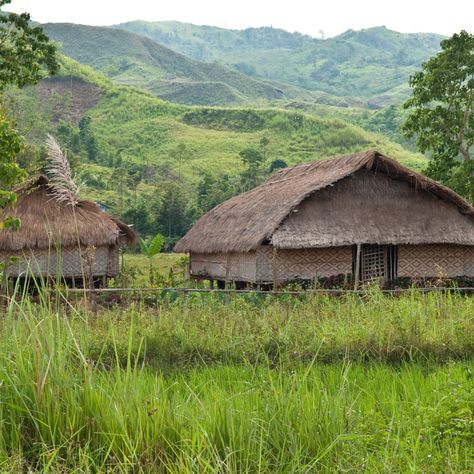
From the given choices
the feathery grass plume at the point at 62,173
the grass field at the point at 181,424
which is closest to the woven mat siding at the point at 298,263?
the grass field at the point at 181,424

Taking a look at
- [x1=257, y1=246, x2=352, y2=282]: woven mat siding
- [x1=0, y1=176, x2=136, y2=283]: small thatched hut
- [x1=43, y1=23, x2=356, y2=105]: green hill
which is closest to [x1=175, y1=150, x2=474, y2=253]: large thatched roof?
[x1=257, y1=246, x2=352, y2=282]: woven mat siding

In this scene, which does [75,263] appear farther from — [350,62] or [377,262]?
[350,62]

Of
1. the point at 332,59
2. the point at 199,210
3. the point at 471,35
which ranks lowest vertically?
the point at 199,210

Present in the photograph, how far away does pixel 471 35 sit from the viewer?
17844mm

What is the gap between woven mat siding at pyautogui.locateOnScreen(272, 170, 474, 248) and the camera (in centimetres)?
1452

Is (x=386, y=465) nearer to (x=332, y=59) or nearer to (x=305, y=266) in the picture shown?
(x=305, y=266)

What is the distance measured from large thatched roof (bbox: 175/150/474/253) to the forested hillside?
14202 mm

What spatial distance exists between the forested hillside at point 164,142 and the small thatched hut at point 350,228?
624 inches

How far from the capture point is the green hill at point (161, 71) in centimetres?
10256

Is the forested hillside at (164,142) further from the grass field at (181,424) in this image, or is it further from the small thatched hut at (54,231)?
the grass field at (181,424)

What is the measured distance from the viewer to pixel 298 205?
47.9 feet

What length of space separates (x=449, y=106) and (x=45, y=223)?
10.4 meters

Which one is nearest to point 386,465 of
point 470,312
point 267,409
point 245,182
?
point 267,409

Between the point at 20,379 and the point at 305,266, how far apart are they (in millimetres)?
11977
